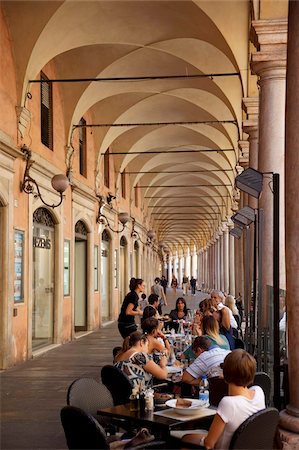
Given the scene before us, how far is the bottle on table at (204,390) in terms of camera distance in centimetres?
462

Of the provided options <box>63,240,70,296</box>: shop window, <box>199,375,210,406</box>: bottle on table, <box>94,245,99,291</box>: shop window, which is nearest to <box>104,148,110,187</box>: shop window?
<box>94,245,99,291</box>: shop window

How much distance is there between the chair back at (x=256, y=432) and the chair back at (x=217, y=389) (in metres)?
0.90

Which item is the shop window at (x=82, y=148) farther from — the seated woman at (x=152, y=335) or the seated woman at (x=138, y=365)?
the seated woman at (x=138, y=365)

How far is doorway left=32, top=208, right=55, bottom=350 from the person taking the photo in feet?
40.0

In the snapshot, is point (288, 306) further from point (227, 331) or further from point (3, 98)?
point (3, 98)

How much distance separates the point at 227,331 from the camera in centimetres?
845

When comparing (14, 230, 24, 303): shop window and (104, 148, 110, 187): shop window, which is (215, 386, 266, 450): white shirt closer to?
(14, 230, 24, 303): shop window

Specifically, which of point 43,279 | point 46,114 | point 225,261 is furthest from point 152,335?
point 225,261

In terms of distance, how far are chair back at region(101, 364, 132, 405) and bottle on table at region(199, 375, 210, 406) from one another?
55 cm

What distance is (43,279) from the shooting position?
12727 millimetres

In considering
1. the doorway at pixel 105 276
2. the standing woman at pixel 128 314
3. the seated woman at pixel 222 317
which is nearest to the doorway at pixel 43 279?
the standing woman at pixel 128 314

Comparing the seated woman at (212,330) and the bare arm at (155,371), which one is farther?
the seated woman at (212,330)

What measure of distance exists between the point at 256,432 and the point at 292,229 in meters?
1.64

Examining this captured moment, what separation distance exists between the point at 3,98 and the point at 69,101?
4.04m
